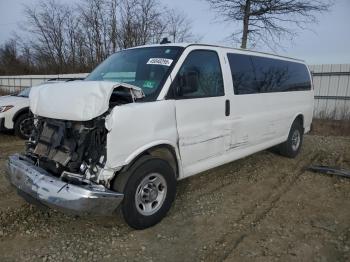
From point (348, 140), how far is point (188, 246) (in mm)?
7522

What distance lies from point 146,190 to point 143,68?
152 cm

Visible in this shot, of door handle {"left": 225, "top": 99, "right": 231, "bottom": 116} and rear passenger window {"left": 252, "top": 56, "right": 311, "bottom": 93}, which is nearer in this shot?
door handle {"left": 225, "top": 99, "right": 231, "bottom": 116}

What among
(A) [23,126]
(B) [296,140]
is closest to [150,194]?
(B) [296,140]

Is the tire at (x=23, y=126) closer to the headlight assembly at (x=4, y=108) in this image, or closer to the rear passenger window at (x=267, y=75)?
the headlight assembly at (x=4, y=108)

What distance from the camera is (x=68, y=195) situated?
304cm

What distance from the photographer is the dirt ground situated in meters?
3.25

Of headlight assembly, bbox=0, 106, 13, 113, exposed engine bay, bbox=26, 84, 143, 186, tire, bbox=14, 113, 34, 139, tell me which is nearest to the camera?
exposed engine bay, bbox=26, 84, 143, 186

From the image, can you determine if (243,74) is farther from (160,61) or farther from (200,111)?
(160,61)

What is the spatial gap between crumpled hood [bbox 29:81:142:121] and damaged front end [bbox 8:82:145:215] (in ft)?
0.05

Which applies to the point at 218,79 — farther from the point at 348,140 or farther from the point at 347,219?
the point at 348,140

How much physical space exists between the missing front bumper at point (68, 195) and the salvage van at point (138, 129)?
0.01 meters

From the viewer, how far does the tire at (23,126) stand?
28.6ft

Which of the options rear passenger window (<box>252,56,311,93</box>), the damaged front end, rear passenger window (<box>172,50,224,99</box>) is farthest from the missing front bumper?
rear passenger window (<box>252,56,311,93</box>)

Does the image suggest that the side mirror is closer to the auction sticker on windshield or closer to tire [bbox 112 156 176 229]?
the auction sticker on windshield
